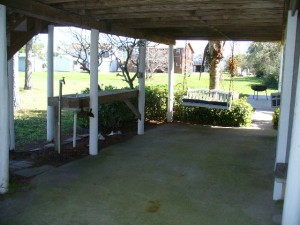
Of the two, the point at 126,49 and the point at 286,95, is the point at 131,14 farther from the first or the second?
the point at 126,49

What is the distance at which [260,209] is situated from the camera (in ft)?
13.1

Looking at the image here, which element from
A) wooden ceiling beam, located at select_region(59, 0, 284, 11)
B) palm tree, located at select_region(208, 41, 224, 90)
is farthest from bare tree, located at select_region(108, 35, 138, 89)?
wooden ceiling beam, located at select_region(59, 0, 284, 11)

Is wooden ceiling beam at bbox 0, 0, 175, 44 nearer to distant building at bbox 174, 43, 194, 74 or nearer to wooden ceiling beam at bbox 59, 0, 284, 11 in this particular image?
wooden ceiling beam at bbox 59, 0, 284, 11

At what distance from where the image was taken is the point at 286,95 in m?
4.19

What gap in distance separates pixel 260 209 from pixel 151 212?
4.22 feet

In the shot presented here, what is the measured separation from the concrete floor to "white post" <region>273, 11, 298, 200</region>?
0.26 m

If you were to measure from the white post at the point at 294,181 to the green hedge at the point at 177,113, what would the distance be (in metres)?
5.66

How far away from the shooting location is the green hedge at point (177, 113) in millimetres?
8477

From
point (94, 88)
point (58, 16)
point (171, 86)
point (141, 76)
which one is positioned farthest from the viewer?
point (171, 86)

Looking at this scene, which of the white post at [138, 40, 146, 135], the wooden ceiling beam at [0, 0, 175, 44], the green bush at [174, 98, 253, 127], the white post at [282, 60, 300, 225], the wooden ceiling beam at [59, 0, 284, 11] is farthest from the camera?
the green bush at [174, 98, 253, 127]

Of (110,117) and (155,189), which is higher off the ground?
(110,117)

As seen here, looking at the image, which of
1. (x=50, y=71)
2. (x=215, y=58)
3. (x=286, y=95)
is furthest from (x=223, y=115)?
(x=286, y=95)

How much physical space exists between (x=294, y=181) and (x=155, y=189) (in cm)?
200

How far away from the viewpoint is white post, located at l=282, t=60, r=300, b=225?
3014 millimetres
